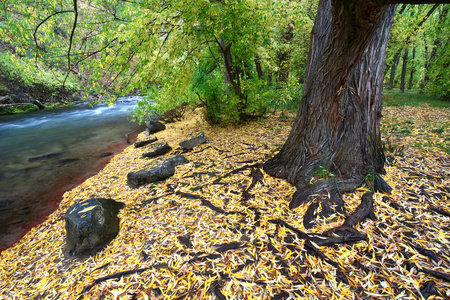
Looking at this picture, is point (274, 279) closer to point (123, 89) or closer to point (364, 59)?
point (364, 59)

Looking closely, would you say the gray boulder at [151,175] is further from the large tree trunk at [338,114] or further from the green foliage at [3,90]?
the green foliage at [3,90]

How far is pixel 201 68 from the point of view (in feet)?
28.2

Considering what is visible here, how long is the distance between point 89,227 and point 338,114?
4309mm

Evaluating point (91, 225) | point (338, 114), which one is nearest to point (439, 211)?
point (338, 114)

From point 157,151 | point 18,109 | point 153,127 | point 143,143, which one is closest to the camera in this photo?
point 157,151

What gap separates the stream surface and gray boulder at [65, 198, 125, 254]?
91.7 inches

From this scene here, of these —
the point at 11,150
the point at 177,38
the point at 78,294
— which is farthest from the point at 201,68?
the point at 11,150

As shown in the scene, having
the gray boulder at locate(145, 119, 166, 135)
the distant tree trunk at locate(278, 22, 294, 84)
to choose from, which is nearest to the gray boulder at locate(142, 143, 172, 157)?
the gray boulder at locate(145, 119, 166, 135)

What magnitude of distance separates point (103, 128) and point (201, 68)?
9.92m

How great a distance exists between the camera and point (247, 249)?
2520 millimetres

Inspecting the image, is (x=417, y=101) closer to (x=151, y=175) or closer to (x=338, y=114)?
(x=338, y=114)

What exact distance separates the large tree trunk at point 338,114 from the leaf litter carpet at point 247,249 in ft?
1.24

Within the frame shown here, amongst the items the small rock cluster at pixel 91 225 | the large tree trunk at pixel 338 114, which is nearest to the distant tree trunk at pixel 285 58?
the large tree trunk at pixel 338 114

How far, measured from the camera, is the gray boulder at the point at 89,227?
9.68ft
